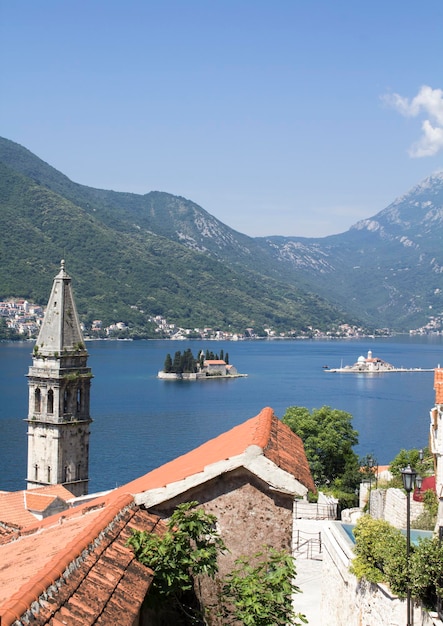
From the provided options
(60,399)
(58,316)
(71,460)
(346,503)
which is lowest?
(346,503)

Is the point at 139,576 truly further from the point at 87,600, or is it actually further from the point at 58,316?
the point at 58,316

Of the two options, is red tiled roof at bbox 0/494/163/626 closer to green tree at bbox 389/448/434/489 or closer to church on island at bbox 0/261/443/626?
church on island at bbox 0/261/443/626

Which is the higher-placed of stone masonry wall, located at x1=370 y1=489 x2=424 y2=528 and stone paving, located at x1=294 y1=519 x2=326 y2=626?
stone masonry wall, located at x1=370 y1=489 x2=424 y2=528

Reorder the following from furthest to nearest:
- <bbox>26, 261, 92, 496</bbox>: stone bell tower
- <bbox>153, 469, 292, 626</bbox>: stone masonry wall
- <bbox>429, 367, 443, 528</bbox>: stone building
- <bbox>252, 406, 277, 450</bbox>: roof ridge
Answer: <bbox>26, 261, 92, 496</bbox>: stone bell tower
<bbox>429, 367, 443, 528</bbox>: stone building
<bbox>252, 406, 277, 450</bbox>: roof ridge
<bbox>153, 469, 292, 626</bbox>: stone masonry wall

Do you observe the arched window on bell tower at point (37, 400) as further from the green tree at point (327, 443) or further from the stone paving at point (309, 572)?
the green tree at point (327, 443)

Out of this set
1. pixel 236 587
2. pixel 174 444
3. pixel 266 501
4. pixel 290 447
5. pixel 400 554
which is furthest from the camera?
pixel 174 444

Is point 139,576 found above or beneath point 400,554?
above

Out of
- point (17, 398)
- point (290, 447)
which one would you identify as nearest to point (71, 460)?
point (290, 447)

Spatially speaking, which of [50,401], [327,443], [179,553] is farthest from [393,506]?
[327,443]

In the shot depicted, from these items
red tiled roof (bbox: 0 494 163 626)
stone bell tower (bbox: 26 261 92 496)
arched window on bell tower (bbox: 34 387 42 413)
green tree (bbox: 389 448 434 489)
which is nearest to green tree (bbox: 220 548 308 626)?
red tiled roof (bbox: 0 494 163 626)
